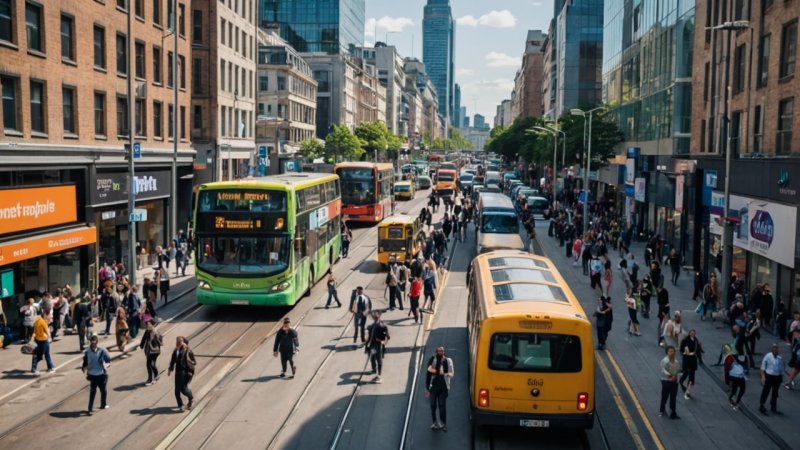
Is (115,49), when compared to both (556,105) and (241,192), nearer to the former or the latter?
(241,192)

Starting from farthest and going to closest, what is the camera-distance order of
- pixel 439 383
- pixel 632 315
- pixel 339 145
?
1. pixel 339 145
2. pixel 632 315
3. pixel 439 383

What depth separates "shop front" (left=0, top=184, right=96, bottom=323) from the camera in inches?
998

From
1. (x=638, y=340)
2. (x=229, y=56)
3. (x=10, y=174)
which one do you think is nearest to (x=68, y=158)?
(x=10, y=174)

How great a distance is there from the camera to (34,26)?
94.7 ft

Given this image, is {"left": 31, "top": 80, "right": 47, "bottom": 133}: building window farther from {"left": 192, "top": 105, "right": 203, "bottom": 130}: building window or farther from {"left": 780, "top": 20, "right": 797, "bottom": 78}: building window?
{"left": 780, "top": 20, "right": 797, "bottom": 78}: building window

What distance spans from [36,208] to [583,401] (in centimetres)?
2053

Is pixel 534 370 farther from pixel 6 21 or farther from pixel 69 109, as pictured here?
pixel 69 109

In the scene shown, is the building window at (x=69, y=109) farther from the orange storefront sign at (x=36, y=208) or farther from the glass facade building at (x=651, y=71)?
the glass facade building at (x=651, y=71)

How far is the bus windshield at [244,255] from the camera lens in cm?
2620

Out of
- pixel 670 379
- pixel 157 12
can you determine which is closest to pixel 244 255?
pixel 670 379

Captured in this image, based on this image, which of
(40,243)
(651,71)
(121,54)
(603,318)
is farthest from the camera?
(651,71)

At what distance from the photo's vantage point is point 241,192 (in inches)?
1023

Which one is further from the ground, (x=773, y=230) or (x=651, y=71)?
(x=651, y=71)

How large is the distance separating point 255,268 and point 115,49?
50.9 feet
